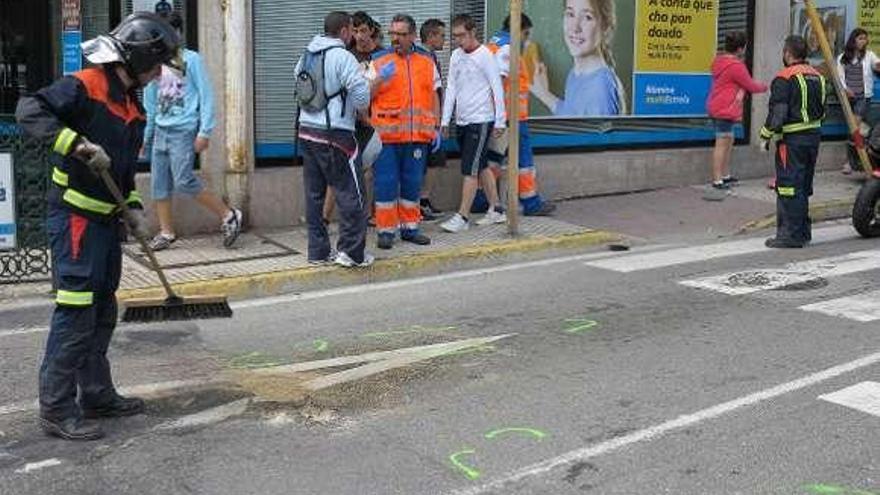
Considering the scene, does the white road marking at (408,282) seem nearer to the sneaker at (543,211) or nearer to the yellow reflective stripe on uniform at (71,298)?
the sneaker at (543,211)

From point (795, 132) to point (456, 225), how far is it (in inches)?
126

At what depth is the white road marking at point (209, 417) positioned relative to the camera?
4.97 metres

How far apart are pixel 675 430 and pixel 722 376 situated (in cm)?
94

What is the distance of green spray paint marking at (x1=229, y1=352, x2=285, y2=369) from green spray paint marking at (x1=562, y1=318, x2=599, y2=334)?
188 centimetres

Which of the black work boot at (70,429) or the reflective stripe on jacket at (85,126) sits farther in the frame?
the black work boot at (70,429)

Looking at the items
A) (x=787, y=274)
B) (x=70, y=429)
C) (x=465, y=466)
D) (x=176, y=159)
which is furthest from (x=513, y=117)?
(x=70, y=429)

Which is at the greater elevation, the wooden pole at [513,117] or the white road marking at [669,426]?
the wooden pole at [513,117]

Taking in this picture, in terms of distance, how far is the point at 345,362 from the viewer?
6023 mm

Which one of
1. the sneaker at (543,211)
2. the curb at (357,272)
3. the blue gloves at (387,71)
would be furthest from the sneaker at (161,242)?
the sneaker at (543,211)

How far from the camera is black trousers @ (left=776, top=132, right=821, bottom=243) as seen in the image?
9734mm

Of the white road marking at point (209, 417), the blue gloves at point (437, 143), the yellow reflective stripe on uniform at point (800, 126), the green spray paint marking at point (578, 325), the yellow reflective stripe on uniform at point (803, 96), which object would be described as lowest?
the white road marking at point (209, 417)

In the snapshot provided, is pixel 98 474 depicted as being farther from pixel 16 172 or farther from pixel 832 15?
pixel 832 15

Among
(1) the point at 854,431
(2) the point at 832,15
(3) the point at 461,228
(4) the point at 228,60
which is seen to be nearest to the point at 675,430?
(1) the point at 854,431

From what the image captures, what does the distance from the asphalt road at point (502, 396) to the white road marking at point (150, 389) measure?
0.02 meters
